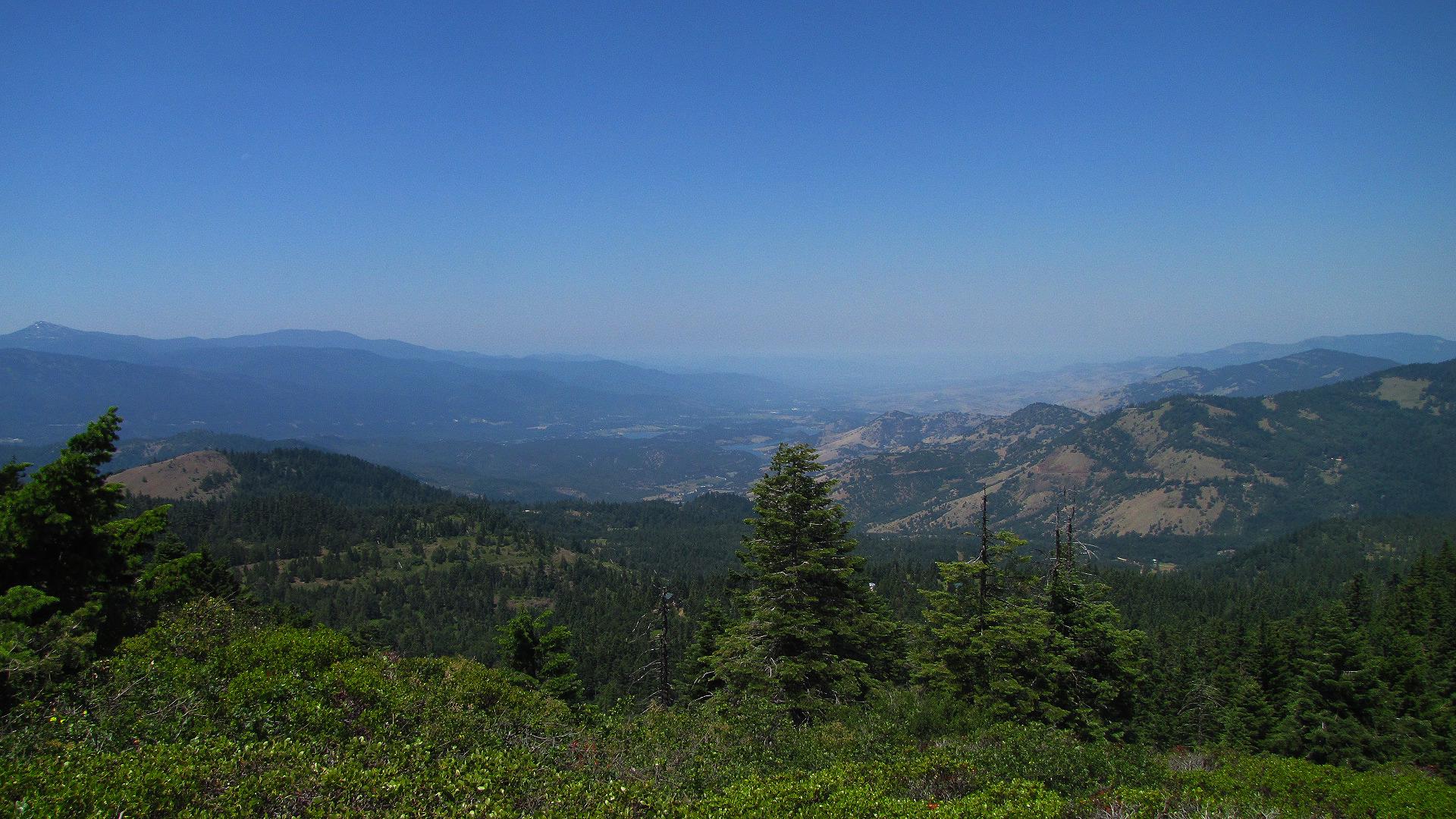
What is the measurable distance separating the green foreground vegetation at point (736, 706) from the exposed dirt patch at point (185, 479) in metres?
185

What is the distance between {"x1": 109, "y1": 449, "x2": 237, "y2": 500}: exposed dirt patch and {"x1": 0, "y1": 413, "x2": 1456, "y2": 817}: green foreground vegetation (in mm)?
184759

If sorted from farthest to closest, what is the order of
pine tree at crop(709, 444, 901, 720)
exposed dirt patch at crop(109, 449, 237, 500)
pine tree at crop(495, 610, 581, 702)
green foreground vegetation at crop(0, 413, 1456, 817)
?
1. exposed dirt patch at crop(109, 449, 237, 500)
2. pine tree at crop(495, 610, 581, 702)
3. pine tree at crop(709, 444, 901, 720)
4. green foreground vegetation at crop(0, 413, 1456, 817)

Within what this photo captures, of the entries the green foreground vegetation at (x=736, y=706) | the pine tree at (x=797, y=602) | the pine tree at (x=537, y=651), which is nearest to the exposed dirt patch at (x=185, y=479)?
the green foreground vegetation at (x=736, y=706)

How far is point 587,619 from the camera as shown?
98.8m

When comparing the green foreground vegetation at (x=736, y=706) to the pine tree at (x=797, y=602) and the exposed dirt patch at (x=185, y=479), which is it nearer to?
the pine tree at (x=797, y=602)

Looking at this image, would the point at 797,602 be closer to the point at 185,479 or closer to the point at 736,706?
the point at 736,706

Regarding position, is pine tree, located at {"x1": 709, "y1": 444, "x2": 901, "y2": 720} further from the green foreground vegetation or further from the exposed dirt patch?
the exposed dirt patch

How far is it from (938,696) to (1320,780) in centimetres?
943

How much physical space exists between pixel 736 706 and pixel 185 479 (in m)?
232

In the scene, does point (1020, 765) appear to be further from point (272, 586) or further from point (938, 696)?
point (272, 586)

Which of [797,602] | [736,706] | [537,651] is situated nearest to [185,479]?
[537,651]

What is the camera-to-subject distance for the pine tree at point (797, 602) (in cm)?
2050

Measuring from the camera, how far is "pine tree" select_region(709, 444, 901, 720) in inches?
807

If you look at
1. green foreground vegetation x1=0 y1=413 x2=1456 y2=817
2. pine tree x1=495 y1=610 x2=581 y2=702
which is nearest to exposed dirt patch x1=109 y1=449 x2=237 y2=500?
green foreground vegetation x1=0 y1=413 x2=1456 y2=817
